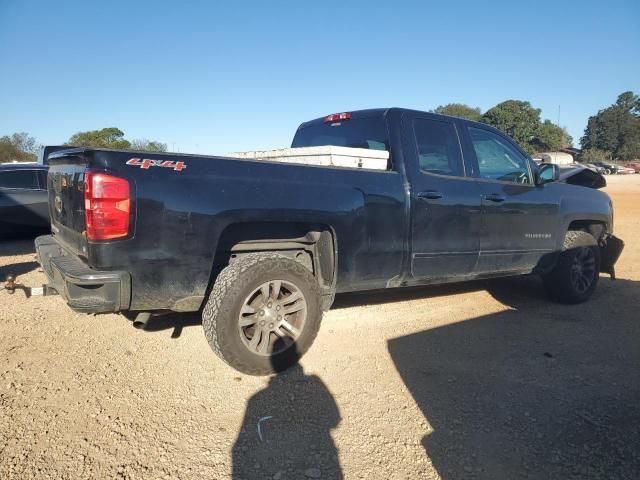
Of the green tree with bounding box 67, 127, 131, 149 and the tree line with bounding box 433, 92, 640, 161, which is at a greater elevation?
the tree line with bounding box 433, 92, 640, 161

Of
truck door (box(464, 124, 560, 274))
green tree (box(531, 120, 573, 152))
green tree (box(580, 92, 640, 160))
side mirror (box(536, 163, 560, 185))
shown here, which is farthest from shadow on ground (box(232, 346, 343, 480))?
green tree (box(580, 92, 640, 160))

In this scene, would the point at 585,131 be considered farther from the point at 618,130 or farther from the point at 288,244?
the point at 288,244

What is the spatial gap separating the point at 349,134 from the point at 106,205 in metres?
2.44

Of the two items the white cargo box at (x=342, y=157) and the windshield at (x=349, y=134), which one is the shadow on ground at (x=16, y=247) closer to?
the windshield at (x=349, y=134)

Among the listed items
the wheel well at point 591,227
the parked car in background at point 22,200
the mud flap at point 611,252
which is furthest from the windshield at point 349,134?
the parked car in background at point 22,200

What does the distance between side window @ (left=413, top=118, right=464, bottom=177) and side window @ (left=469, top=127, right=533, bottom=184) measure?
28 cm

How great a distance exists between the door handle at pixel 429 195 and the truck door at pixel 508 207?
60 cm

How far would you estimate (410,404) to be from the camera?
2826mm

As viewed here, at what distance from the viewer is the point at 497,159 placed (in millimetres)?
4449

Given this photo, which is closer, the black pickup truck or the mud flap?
the black pickup truck

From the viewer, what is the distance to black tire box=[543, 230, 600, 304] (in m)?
4.92

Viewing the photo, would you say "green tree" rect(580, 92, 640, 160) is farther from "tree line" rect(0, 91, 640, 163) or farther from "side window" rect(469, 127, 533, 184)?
"side window" rect(469, 127, 533, 184)

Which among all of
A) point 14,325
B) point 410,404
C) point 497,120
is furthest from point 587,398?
point 497,120

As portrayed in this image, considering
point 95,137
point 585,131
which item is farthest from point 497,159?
point 585,131
